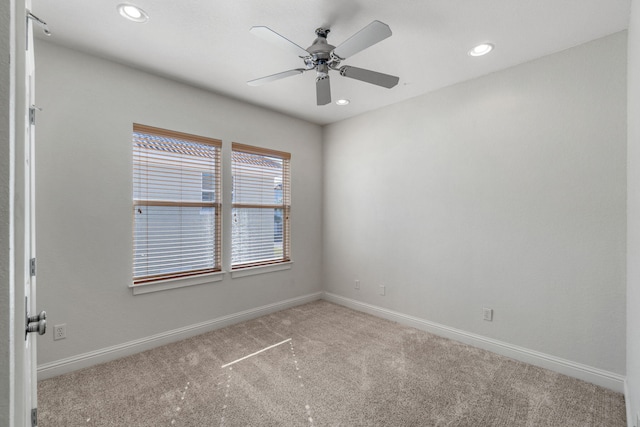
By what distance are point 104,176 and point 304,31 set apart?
2072 mm

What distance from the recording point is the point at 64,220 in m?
2.39

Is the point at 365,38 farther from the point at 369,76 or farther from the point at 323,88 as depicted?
the point at 323,88

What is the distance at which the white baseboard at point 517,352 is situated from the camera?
7.35ft

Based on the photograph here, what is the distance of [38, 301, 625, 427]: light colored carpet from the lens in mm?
1926

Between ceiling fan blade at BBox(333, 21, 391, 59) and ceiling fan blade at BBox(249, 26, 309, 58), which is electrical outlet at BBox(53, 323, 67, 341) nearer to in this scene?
ceiling fan blade at BBox(249, 26, 309, 58)

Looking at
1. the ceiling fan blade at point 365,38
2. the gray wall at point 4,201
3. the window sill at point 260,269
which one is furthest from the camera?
the window sill at point 260,269

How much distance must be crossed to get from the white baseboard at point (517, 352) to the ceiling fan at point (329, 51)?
2518mm

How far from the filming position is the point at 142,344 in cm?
279

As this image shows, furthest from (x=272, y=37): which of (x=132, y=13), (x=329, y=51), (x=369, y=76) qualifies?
(x=132, y=13)

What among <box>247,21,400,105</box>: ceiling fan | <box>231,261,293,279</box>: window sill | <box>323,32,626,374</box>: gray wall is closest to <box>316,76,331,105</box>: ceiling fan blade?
<box>247,21,400,105</box>: ceiling fan

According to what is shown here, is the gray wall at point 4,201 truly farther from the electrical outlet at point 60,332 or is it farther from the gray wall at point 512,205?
the gray wall at point 512,205

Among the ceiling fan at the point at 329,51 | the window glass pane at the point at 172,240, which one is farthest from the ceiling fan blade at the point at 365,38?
the window glass pane at the point at 172,240

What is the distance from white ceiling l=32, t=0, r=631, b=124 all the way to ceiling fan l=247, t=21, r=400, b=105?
22cm

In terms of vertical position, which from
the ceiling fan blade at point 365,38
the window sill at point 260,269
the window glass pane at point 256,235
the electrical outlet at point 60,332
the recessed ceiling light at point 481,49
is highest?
the recessed ceiling light at point 481,49
